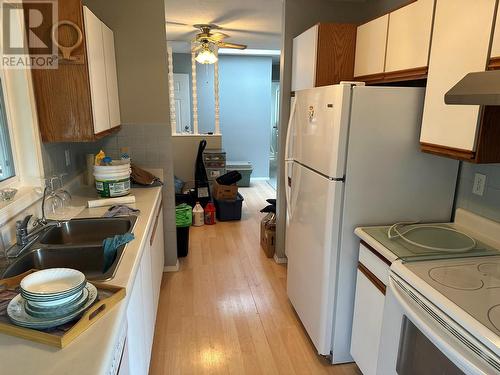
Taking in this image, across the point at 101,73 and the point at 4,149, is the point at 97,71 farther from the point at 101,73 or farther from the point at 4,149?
the point at 4,149

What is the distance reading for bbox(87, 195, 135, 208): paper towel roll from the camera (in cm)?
209

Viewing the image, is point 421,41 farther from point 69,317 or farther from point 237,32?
point 237,32

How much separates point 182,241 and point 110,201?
138 cm

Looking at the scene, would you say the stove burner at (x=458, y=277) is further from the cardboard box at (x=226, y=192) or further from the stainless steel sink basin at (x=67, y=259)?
the cardboard box at (x=226, y=192)

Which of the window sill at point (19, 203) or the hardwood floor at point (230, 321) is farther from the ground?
the window sill at point (19, 203)

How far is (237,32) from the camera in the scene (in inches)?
174

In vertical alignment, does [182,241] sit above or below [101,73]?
below

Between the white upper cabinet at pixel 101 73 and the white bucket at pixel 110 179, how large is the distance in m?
0.25

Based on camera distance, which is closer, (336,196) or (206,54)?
(336,196)

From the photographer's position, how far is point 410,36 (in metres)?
1.79

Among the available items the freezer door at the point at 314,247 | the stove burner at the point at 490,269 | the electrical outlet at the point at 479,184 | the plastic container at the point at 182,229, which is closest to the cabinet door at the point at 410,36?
the electrical outlet at the point at 479,184

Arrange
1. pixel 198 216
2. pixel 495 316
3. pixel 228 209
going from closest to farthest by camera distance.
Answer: pixel 495 316
pixel 198 216
pixel 228 209

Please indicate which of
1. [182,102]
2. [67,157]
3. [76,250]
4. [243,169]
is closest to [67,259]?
[76,250]

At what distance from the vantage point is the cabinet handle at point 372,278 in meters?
1.64
